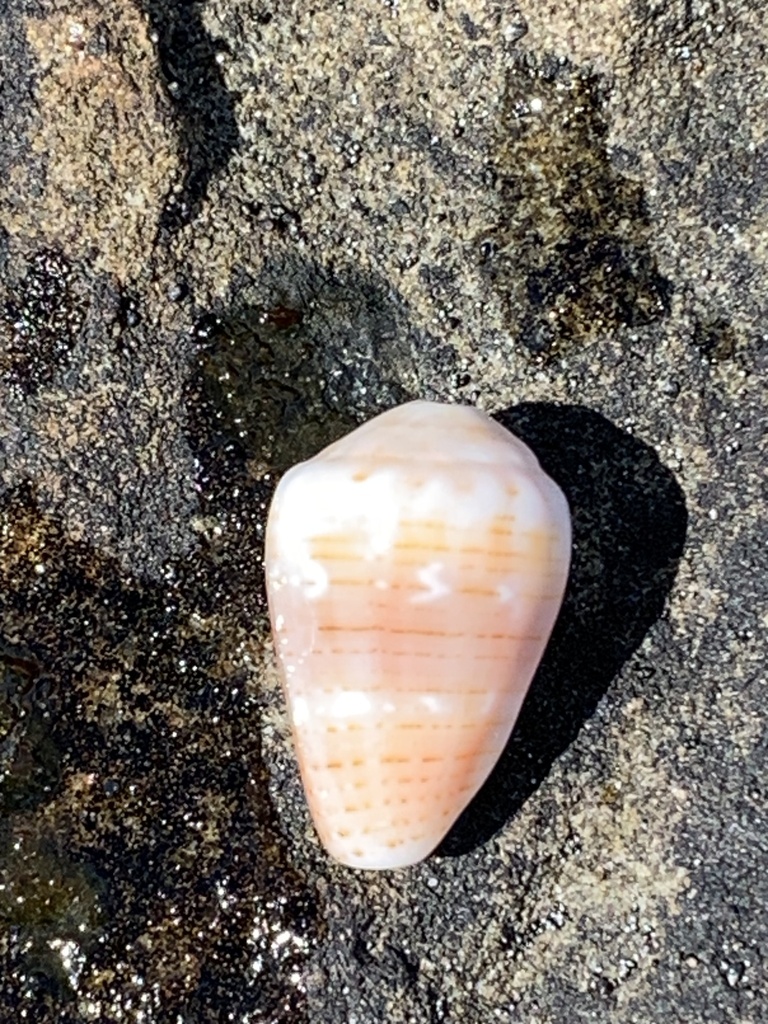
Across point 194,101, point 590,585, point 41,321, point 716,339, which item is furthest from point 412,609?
point 194,101

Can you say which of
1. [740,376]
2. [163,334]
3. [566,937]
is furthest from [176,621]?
[740,376]

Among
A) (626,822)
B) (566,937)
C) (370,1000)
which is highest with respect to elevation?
(626,822)

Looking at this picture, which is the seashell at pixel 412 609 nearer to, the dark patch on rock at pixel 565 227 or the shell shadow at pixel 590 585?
the shell shadow at pixel 590 585

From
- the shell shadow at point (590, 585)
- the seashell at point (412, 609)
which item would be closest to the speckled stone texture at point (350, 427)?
the shell shadow at point (590, 585)

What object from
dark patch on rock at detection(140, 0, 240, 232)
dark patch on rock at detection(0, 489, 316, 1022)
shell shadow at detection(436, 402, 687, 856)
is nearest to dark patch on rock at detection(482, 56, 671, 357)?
shell shadow at detection(436, 402, 687, 856)

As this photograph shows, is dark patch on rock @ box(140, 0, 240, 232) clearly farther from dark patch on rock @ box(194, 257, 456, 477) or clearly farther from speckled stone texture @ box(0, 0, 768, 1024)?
dark patch on rock @ box(194, 257, 456, 477)

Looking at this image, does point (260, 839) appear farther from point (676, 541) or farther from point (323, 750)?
point (676, 541)
